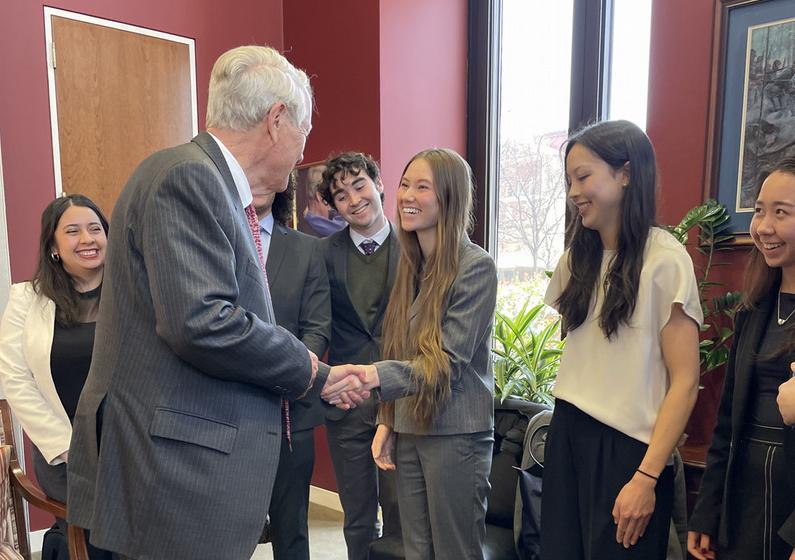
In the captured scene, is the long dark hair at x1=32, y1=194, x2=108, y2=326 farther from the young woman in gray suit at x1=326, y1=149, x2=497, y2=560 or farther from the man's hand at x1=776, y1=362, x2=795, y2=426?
the man's hand at x1=776, y1=362, x2=795, y2=426

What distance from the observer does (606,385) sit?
140 centimetres

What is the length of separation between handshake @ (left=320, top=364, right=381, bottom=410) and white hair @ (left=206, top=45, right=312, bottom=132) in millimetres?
666

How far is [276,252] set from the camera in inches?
76.9

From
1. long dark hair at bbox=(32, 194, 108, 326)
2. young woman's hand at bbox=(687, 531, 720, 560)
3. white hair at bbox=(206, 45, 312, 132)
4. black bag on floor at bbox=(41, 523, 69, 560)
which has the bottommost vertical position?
black bag on floor at bbox=(41, 523, 69, 560)

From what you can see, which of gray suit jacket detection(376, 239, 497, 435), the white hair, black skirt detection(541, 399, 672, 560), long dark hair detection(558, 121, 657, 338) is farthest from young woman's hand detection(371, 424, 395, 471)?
the white hair

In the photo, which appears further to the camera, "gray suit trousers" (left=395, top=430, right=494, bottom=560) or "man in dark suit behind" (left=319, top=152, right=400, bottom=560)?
"man in dark suit behind" (left=319, top=152, right=400, bottom=560)

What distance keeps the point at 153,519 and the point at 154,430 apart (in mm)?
168

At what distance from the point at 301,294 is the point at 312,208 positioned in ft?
5.27

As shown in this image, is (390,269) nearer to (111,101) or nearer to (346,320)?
Result: (346,320)

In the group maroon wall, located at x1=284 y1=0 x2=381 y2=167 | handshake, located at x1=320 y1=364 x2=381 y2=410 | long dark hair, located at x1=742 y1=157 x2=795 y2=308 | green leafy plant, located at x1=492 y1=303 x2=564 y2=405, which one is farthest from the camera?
maroon wall, located at x1=284 y1=0 x2=381 y2=167

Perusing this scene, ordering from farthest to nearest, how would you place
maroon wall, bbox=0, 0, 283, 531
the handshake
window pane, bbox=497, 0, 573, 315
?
window pane, bbox=497, 0, 573, 315
maroon wall, bbox=0, 0, 283, 531
the handshake

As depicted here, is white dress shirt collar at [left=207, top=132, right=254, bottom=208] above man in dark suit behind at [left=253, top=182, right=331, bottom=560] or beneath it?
above

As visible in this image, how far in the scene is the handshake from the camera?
1566 millimetres

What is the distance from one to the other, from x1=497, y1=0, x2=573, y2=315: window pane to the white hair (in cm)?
209
